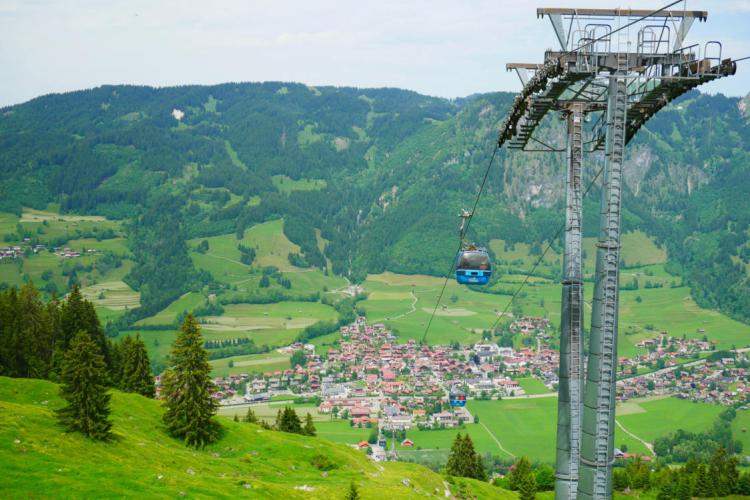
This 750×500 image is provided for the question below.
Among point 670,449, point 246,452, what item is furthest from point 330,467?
point 670,449

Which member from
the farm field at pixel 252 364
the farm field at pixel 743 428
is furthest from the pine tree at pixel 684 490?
A: the farm field at pixel 252 364

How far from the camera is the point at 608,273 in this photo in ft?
60.1

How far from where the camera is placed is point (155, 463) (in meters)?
39.1

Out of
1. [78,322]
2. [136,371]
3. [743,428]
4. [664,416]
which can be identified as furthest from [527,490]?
[664,416]

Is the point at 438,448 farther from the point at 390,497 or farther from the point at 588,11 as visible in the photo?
the point at 588,11

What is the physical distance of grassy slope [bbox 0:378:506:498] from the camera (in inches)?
1238

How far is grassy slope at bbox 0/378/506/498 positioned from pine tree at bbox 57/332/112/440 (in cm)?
62

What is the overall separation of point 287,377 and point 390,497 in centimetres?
11639

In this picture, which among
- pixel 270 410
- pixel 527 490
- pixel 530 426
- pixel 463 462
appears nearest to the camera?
pixel 527 490

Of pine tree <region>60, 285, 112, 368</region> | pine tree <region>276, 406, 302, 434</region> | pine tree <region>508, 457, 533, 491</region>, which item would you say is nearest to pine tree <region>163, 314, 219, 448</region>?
pine tree <region>276, 406, 302, 434</region>

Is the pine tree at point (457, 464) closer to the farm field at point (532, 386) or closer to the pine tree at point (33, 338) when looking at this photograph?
the pine tree at point (33, 338)

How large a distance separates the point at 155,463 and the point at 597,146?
2784cm

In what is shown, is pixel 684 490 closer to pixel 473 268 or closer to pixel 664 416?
pixel 473 268

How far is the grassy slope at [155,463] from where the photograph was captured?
31438 mm
